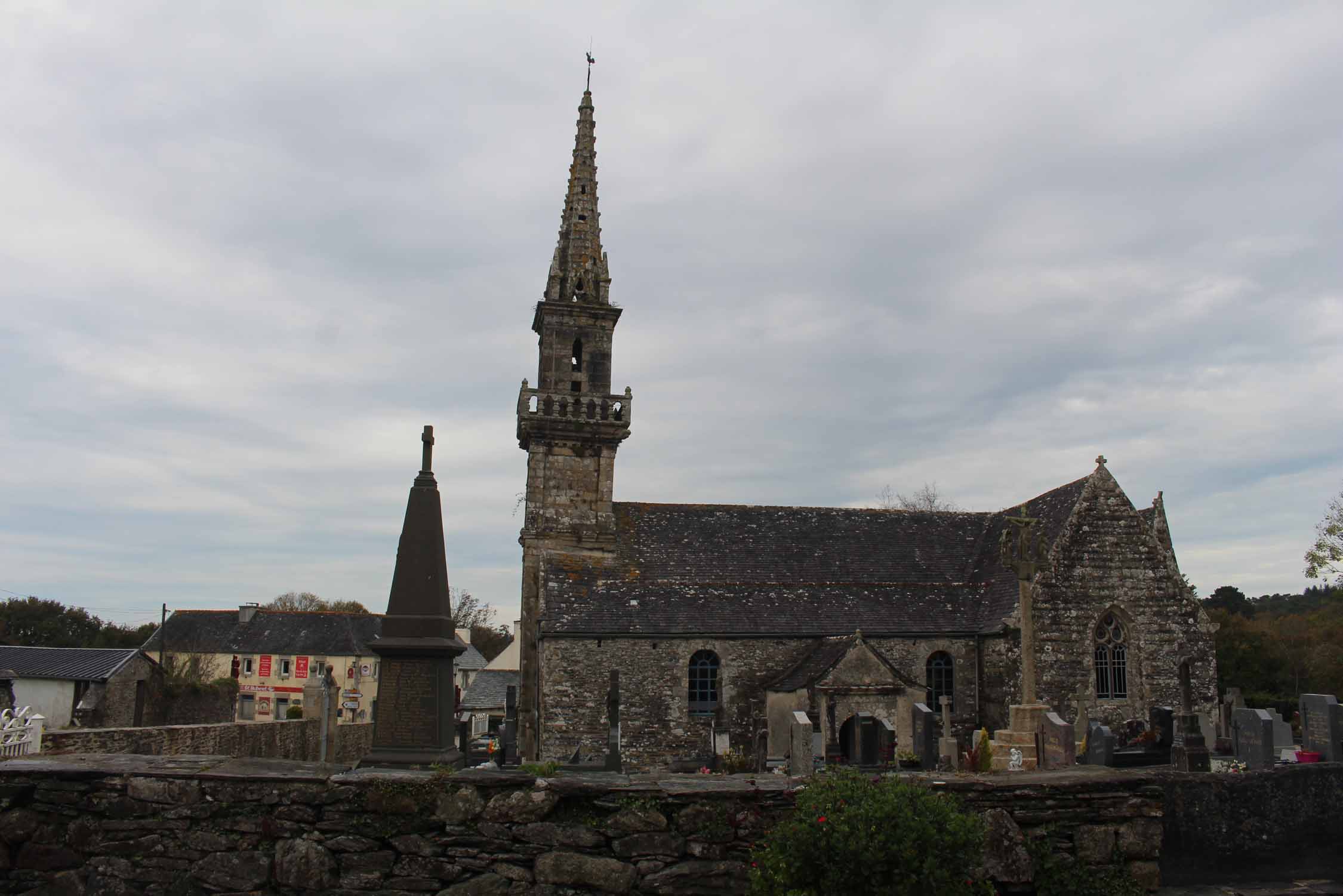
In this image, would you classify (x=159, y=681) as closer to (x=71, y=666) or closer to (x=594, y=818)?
(x=71, y=666)

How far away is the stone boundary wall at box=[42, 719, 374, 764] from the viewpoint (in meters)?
15.6

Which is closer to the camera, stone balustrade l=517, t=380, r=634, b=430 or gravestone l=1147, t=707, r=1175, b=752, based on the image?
gravestone l=1147, t=707, r=1175, b=752

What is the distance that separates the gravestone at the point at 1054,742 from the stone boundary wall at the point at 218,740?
11.0m

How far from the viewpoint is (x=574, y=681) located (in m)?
23.5

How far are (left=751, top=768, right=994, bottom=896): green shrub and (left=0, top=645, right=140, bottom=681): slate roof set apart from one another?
1387 inches

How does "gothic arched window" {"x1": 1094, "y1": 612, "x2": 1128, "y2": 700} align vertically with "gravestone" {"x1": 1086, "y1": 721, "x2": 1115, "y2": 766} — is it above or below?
above

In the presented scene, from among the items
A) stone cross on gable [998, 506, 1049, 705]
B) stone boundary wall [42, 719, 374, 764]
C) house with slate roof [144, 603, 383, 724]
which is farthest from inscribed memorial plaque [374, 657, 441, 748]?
house with slate roof [144, 603, 383, 724]

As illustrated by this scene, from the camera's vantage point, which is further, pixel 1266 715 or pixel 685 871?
pixel 1266 715

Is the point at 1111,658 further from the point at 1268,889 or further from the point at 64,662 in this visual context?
the point at 64,662

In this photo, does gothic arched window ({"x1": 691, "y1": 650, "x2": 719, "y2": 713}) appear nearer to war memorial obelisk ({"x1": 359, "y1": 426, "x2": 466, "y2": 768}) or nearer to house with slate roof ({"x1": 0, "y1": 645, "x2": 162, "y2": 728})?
war memorial obelisk ({"x1": 359, "y1": 426, "x2": 466, "y2": 768})

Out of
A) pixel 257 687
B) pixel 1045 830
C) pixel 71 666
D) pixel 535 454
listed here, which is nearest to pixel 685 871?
pixel 1045 830

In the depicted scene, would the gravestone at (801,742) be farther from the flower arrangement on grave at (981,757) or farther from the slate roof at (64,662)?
the slate roof at (64,662)

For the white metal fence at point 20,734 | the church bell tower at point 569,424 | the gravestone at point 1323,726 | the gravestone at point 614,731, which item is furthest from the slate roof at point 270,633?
the gravestone at point 1323,726

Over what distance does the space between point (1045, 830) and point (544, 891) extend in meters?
3.43
